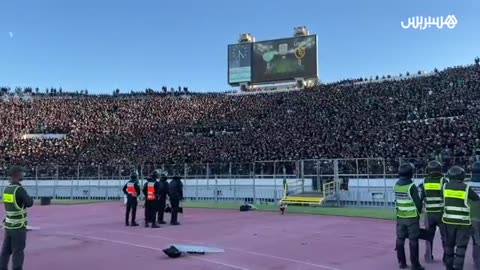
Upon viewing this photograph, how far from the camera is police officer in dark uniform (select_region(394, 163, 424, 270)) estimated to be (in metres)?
8.92

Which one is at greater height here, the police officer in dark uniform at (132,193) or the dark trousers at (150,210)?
the police officer in dark uniform at (132,193)

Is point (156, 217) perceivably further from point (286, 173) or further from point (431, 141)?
point (431, 141)

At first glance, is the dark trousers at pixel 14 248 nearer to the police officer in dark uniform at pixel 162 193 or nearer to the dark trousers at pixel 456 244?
the dark trousers at pixel 456 244

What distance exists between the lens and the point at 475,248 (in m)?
8.73

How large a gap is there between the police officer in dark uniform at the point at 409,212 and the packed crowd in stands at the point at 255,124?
17.2 metres

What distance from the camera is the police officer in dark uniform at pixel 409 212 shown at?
29.3 ft

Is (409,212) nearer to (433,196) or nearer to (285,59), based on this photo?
(433,196)

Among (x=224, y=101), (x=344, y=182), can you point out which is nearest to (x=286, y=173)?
(x=344, y=182)

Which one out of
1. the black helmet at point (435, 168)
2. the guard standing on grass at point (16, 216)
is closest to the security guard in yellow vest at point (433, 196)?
the black helmet at point (435, 168)

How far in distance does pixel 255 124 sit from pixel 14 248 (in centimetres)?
3635

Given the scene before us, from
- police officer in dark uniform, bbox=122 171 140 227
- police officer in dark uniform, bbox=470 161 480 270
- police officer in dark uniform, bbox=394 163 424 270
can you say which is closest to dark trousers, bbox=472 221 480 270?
Result: police officer in dark uniform, bbox=470 161 480 270

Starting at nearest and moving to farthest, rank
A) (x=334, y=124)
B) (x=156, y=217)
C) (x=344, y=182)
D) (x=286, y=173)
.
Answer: (x=156, y=217), (x=344, y=182), (x=286, y=173), (x=334, y=124)

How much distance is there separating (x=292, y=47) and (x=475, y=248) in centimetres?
4679

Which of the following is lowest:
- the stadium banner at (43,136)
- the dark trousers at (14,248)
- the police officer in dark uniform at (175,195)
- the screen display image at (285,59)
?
the dark trousers at (14,248)
